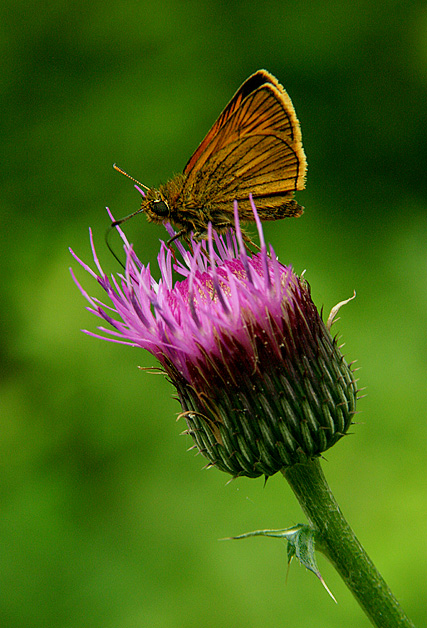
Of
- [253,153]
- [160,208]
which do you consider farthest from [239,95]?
[160,208]

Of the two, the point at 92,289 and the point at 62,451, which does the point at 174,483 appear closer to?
the point at 62,451

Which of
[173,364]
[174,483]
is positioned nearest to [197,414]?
[173,364]

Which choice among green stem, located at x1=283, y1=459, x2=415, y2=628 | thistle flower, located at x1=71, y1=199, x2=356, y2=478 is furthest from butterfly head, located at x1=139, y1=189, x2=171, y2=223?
green stem, located at x1=283, y1=459, x2=415, y2=628

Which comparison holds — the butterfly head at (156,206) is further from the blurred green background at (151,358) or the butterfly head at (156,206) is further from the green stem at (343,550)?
the blurred green background at (151,358)

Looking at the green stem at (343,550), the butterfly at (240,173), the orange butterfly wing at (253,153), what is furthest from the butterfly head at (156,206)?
the green stem at (343,550)

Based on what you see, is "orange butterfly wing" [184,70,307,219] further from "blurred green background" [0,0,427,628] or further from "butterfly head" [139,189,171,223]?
"blurred green background" [0,0,427,628]
